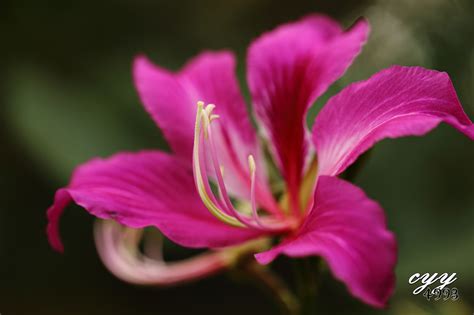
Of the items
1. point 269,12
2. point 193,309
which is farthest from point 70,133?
point 269,12

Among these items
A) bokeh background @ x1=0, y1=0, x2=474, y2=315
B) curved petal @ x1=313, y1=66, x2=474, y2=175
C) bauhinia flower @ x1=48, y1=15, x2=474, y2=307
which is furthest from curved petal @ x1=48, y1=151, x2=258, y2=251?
bokeh background @ x1=0, y1=0, x2=474, y2=315

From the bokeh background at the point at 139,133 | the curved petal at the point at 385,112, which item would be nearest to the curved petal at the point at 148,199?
the curved petal at the point at 385,112

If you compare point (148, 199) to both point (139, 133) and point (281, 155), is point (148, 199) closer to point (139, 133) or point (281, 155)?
point (281, 155)

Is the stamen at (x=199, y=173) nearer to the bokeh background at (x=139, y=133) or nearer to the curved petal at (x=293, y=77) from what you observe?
the curved petal at (x=293, y=77)

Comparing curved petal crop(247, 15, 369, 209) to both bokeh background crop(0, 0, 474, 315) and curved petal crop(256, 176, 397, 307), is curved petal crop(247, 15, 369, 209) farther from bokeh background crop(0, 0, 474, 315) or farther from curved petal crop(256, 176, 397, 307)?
bokeh background crop(0, 0, 474, 315)

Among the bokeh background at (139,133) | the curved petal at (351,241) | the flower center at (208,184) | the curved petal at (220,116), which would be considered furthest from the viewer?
the bokeh background at (139,133)

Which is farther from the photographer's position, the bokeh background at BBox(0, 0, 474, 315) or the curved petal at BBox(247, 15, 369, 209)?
the bokeh background at BBox(0, 0, 474, 315)

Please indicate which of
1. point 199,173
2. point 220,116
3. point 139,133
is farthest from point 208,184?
point 139,133

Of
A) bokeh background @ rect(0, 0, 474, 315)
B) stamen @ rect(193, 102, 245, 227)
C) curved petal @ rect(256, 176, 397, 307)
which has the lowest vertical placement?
bokeh background @ rect(0, 0, 474, 315)
